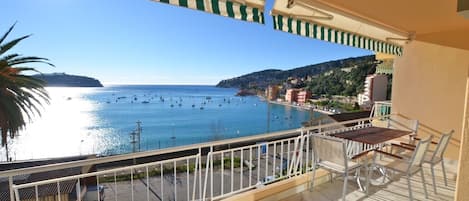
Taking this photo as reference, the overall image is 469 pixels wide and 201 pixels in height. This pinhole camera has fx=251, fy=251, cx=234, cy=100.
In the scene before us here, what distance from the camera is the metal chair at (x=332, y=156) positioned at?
9.67 ft

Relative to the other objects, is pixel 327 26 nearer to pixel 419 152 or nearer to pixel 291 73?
pixel 419 152

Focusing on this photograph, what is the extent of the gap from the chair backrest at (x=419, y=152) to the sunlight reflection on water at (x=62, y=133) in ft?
74.7

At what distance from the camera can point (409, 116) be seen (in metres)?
5.12

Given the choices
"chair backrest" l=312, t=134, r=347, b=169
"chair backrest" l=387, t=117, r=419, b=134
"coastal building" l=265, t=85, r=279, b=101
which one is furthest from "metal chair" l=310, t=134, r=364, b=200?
"coastal building" l=265, t=85, r=279, b=101

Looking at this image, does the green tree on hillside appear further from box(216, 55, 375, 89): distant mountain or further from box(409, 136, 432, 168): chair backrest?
box(409, 136, 432, 168): chair backrest

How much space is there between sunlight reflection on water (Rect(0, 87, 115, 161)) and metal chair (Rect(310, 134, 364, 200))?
2182 centimetres

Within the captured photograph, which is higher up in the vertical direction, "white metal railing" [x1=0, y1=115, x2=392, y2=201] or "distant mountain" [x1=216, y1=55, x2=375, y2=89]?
"distant mountain" [x1=216, y1=55, x2=375, y2=89]

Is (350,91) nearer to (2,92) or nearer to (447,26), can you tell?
(447,26)

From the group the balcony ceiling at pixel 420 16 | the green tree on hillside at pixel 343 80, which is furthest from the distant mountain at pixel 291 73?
the balcony ceiling at pixel 420 16

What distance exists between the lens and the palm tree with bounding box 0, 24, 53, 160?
31.7ft

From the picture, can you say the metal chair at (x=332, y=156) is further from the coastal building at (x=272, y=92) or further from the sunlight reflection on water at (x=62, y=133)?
the coastal building at (x=272, y=92)

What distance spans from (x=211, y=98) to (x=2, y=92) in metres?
54.6

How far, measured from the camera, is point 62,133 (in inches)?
1287

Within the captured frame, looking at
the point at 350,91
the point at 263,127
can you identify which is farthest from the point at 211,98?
the point at 350,91
